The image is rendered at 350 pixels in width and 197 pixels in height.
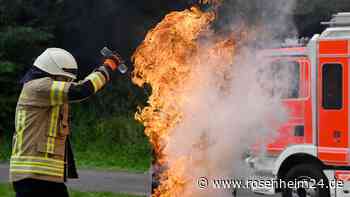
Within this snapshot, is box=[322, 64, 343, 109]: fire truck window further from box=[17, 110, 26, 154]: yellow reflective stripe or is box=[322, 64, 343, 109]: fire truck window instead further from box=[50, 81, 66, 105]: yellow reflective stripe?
box=[17, 110, 26, 154]: yellow reflective stripe

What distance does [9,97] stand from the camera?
1800cm

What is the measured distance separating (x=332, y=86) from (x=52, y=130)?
5.12 meters

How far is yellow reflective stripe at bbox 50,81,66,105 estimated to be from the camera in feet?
18.7

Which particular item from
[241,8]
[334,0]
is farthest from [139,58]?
[334,0]

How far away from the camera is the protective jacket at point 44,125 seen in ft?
18.7

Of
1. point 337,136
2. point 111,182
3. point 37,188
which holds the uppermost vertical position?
point 337,136

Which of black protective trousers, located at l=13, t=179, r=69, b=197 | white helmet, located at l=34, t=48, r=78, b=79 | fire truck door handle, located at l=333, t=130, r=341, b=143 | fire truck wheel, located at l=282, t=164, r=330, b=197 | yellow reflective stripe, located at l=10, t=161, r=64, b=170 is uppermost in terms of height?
white helmet, located at l=34, t=48, r=78, b=79

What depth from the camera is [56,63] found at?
230 inches

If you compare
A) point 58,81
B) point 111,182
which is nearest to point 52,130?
point 58,81

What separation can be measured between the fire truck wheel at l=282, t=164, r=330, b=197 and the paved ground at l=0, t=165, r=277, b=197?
1.22 meters

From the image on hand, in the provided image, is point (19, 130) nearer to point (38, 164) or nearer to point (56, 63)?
point (38, 164)

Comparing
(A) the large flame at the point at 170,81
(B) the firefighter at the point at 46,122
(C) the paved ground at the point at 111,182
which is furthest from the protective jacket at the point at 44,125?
(C) the paved ground at the point at 111,182

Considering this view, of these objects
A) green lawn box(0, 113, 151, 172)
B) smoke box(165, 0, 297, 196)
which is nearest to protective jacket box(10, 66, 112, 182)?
smoke box(165, 0, 297, 196)

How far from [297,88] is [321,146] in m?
0.87
